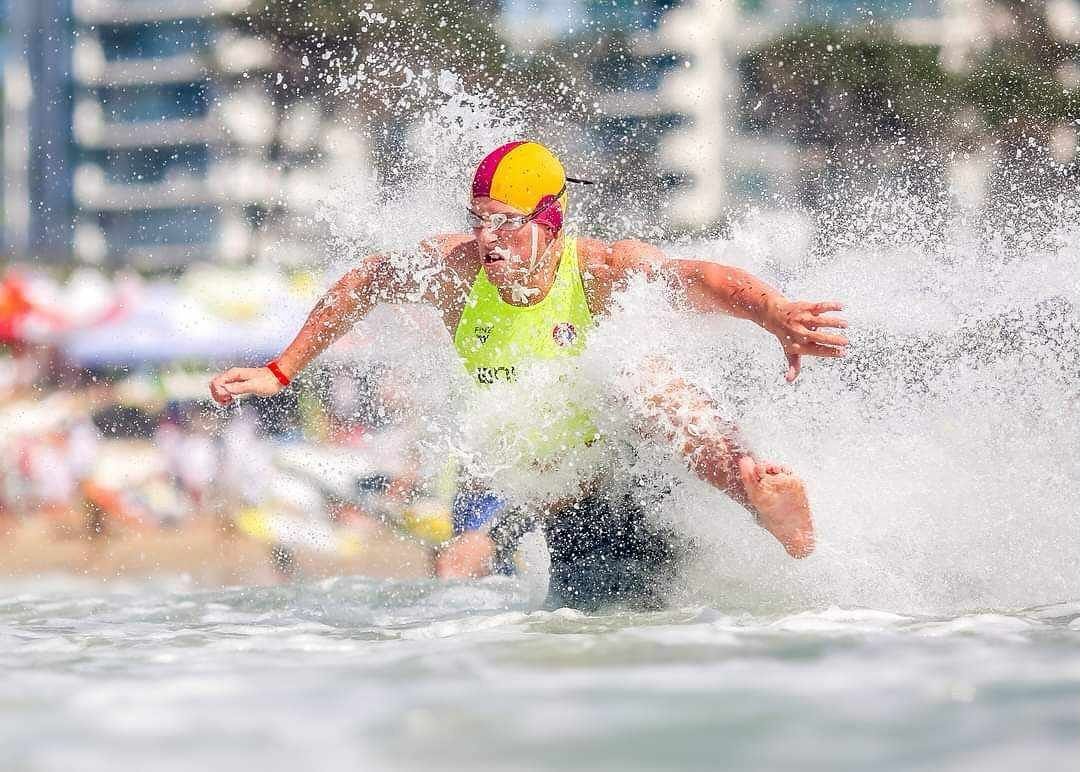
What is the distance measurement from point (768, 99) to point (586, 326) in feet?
76.1

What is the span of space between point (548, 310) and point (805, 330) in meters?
1.11

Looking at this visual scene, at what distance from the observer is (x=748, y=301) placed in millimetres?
4434

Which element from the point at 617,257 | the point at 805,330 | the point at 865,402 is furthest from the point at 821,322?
the point at 865,402

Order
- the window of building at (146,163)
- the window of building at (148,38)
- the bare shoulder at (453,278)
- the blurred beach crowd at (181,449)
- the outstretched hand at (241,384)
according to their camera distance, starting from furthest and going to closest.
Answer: the window of building at (146,163), the window of building at (148,38), the blurred beach crowd at (181,449), the bare shoulder at (453,278), the outstretched hand at (241,384)

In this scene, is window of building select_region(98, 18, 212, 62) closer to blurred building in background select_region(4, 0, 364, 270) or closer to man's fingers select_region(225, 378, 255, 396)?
blurred building in background select_region(4, 0, 364, 270)

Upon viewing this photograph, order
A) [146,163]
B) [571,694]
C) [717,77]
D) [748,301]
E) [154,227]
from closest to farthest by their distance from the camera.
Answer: [571,694] → [748,301] → [717,77] → [146,163] → [154,227]

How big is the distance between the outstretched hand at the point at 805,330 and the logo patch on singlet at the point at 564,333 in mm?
889

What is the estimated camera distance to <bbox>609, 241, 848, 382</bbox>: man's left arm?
4160mm

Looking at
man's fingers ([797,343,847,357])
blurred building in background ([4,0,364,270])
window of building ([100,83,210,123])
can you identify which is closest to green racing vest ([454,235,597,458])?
man's fingers ([797,343,847,357])

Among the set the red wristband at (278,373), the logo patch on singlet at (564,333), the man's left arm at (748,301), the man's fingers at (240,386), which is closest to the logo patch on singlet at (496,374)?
the logo patch on singlet at (564,333)

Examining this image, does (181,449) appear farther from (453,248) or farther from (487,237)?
(487,237)

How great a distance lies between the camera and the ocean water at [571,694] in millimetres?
2311

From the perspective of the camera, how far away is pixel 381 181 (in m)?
6.51

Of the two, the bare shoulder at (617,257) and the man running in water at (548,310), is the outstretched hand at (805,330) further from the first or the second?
the bare shoulder at (617,257)
